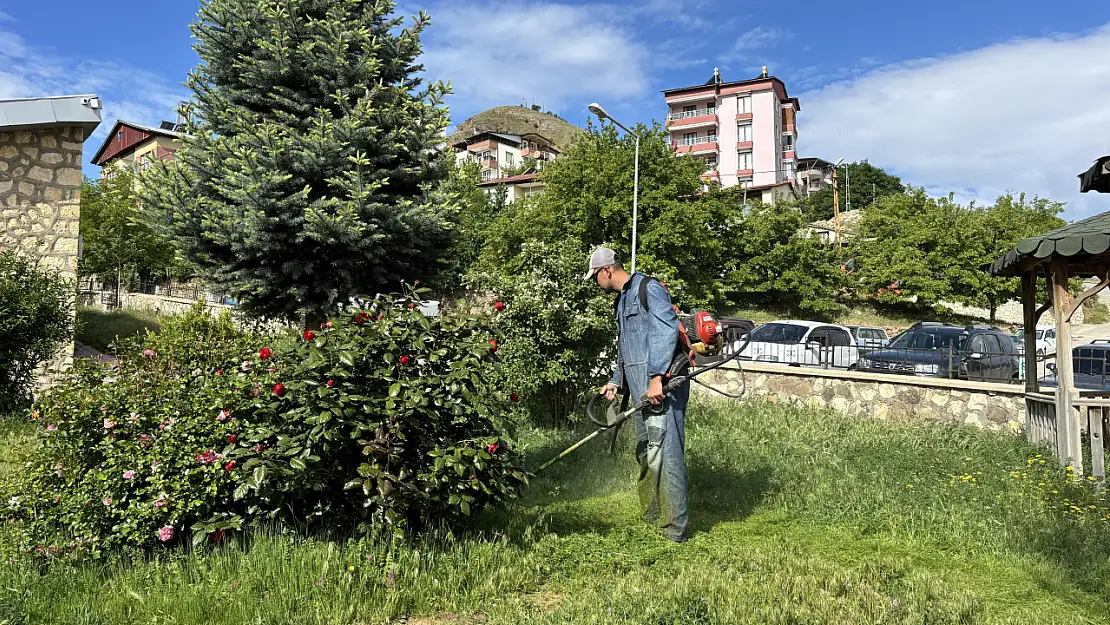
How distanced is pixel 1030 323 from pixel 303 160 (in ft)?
32.4

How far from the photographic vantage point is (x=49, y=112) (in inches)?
386

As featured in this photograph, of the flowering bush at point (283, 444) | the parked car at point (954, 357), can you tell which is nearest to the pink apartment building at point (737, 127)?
the parked car at point (954, 357)

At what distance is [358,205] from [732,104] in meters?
61.3

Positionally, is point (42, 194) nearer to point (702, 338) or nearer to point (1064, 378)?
point (702, 338)

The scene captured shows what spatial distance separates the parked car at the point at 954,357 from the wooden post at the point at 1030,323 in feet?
6.40

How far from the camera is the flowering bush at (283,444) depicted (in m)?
4.05

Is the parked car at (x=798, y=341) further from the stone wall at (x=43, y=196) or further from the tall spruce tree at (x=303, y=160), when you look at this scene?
the stone wall at (x=43, y=196)

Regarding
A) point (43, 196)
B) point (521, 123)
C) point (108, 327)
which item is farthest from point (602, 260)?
point (521, 123)

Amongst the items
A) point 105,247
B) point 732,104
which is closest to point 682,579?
point 105,247

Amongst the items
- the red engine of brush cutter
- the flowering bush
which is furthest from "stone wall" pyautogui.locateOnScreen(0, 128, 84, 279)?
the red engine of brush cutter

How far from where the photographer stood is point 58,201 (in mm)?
10172

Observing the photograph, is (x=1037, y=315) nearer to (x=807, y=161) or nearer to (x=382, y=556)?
(x=382, y=556)

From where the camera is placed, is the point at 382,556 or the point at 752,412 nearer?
the point at 382,556

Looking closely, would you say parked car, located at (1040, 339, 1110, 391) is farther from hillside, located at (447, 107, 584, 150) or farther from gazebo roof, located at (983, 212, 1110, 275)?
hillside, located at (447, 107, 584, 150)
